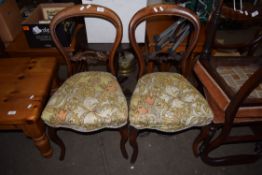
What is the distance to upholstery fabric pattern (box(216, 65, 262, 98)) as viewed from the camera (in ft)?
3.72

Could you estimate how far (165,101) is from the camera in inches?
43.3

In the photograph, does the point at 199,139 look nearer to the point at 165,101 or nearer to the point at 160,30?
the point at 165,101

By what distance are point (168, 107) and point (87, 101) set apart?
18.8 inches

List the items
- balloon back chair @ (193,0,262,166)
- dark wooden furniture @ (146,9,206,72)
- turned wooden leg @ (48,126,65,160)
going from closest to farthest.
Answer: balloon back chair @ (193,0,262,166)
turned wooden leg @ (48,126,65,160)
dark wooden furniture @ (146,9,206,72)

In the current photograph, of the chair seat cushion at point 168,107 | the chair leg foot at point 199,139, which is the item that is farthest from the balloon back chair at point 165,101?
the chair leg foot at point 199,139

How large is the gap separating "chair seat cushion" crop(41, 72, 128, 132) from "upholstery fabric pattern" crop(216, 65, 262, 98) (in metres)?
0.67

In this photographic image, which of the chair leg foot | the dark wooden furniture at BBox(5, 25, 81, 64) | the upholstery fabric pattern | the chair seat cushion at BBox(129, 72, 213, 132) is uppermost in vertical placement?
the dark wooden furniture at BBox(5, 25, 81, 64)

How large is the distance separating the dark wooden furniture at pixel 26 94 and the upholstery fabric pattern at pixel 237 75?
1.16 m

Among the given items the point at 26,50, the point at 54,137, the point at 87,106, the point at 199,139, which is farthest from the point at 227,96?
the point at 26,50

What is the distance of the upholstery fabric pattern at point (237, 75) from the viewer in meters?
1.13

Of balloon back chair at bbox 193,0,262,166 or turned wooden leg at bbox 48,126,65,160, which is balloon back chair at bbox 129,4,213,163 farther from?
turned wooden leg at bbox 48,126,65,160

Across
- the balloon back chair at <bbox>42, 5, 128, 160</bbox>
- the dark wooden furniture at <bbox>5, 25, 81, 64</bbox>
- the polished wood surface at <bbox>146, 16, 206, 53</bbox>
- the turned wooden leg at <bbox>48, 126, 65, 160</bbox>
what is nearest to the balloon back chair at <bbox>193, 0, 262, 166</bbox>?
the polished wood surface at <bbox>146, 16, 206, 53</bbox>

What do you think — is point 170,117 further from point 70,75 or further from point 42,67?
point 42,67

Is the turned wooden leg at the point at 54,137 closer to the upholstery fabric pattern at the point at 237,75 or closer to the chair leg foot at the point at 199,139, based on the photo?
the chair leg foot at the point at 199,139
